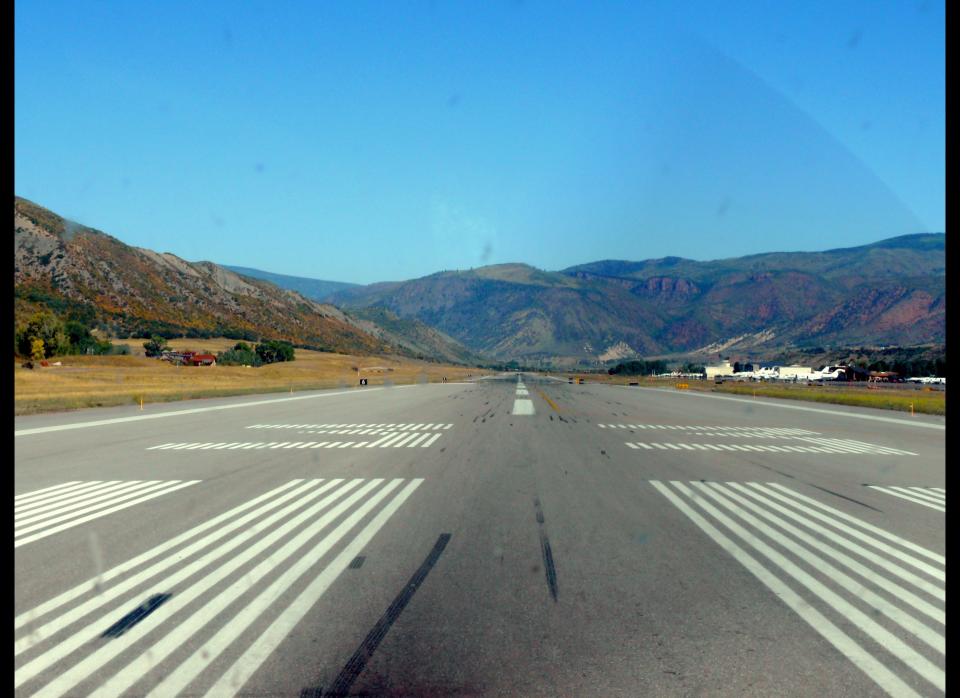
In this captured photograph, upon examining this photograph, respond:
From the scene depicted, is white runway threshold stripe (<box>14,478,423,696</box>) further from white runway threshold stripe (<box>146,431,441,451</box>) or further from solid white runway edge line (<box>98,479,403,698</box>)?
white runway threshold stripe (<box>146,431,441,451</box>)

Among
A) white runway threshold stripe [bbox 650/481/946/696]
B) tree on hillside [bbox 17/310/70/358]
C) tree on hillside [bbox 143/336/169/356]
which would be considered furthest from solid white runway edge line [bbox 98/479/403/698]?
tree on hillside [bbox 143/336/169/356]

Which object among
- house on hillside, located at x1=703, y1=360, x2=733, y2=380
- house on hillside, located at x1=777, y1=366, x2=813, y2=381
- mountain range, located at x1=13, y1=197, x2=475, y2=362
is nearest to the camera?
mountain range, located at x1=13, y1=197, x2=475, y2=362

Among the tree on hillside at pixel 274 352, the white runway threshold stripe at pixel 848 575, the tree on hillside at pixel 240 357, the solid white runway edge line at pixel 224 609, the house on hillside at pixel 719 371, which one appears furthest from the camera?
the house on hillside at pixel 719 371

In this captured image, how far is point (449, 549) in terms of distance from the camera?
7.60 m

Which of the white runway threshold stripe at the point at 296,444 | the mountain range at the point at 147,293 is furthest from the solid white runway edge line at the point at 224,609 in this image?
the mountain range at the point at 147,293

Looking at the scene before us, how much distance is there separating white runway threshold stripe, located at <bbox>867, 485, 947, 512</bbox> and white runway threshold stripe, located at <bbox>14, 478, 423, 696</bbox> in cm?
891

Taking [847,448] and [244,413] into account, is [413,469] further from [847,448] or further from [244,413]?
[244,413]

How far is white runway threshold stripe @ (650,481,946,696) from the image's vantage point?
183 inches

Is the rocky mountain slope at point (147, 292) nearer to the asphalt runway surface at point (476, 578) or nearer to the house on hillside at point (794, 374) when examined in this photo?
the asphalt runway surface at point (476, 578)

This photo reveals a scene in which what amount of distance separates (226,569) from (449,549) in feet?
7.76

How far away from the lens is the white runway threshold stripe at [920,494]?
1102 centimetres

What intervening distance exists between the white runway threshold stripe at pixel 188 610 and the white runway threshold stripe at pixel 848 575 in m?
4.17

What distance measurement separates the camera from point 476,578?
21.2ft
